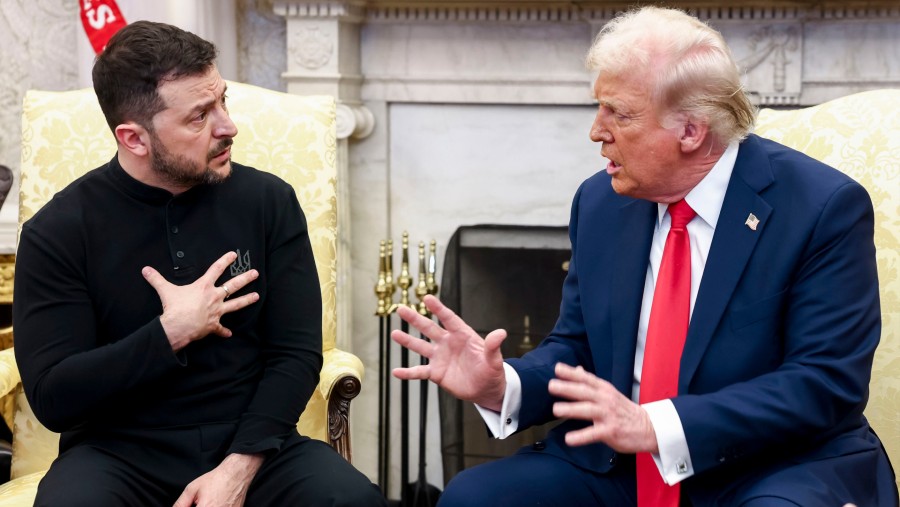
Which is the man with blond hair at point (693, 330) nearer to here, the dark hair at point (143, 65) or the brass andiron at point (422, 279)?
the dark hair at point (143, 65)

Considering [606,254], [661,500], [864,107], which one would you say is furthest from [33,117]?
[864,107]

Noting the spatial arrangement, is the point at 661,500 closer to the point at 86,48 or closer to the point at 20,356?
the point at 20,356

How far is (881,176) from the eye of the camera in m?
2.17

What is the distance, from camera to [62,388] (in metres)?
1.89

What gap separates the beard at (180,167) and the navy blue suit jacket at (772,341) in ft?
2.20

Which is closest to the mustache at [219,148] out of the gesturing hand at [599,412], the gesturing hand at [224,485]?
the gesturing hand at [224,485]

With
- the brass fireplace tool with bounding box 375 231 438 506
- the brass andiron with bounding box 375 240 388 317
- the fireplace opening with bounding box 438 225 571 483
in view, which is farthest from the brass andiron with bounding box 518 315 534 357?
the brass andiron with bounding box 375 240 388 317

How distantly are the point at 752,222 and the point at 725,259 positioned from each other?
2.9 inches

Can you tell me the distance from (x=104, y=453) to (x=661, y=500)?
37.8 inches

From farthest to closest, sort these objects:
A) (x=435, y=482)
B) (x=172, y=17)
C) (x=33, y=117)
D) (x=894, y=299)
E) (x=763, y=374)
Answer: (x=435, y=482), (x=172, y=17), (x=33, y=117), (x=894, y=299), (x=763, y=374)

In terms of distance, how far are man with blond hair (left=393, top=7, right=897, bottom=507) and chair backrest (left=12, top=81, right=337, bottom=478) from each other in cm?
73

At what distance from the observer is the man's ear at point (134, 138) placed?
2008mm

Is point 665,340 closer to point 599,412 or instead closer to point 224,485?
point 599,412

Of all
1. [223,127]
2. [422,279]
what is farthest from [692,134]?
[422,279]
